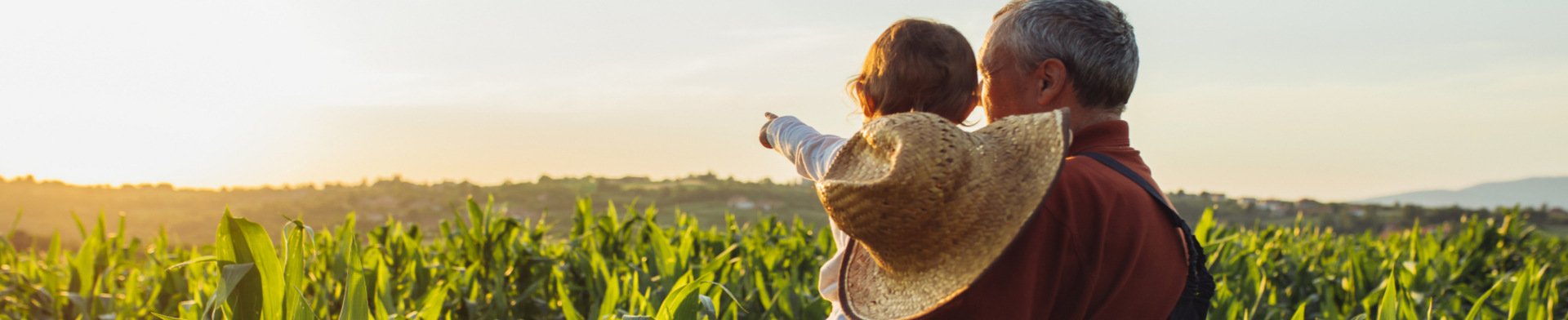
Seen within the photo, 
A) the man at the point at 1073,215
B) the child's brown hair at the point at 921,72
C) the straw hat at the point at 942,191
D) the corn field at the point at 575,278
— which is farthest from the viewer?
the corn field at the point at 575,278

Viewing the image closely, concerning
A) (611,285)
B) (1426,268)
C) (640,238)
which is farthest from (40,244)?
(1426,268)

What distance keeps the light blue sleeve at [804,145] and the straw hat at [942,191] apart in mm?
132

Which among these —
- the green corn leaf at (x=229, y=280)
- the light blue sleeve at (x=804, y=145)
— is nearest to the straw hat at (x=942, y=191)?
the light blue sleeve at (x=804, y=145)

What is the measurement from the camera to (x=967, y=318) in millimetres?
1061

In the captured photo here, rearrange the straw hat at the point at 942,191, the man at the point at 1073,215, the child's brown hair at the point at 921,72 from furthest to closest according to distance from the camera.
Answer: the child's brown hair at the point at 921,72
the man at the point at 1073,215
the straw hat at the point at 942,191

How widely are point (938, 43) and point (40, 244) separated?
27.4ft

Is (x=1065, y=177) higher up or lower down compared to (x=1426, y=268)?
higher up

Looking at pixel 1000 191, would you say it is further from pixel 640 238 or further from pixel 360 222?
pixel 360 222

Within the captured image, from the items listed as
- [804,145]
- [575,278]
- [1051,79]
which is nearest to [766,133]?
[804,145]

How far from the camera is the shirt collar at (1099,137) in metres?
1.31

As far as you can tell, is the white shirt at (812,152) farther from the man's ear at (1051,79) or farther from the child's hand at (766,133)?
the man's ear at (1051,79)

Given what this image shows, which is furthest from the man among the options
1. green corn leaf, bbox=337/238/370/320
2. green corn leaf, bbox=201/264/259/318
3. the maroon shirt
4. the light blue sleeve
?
green corn leaf, bbox=201/264/259/318

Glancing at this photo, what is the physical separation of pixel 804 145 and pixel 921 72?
0.21 m

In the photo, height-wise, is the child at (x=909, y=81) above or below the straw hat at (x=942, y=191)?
above
